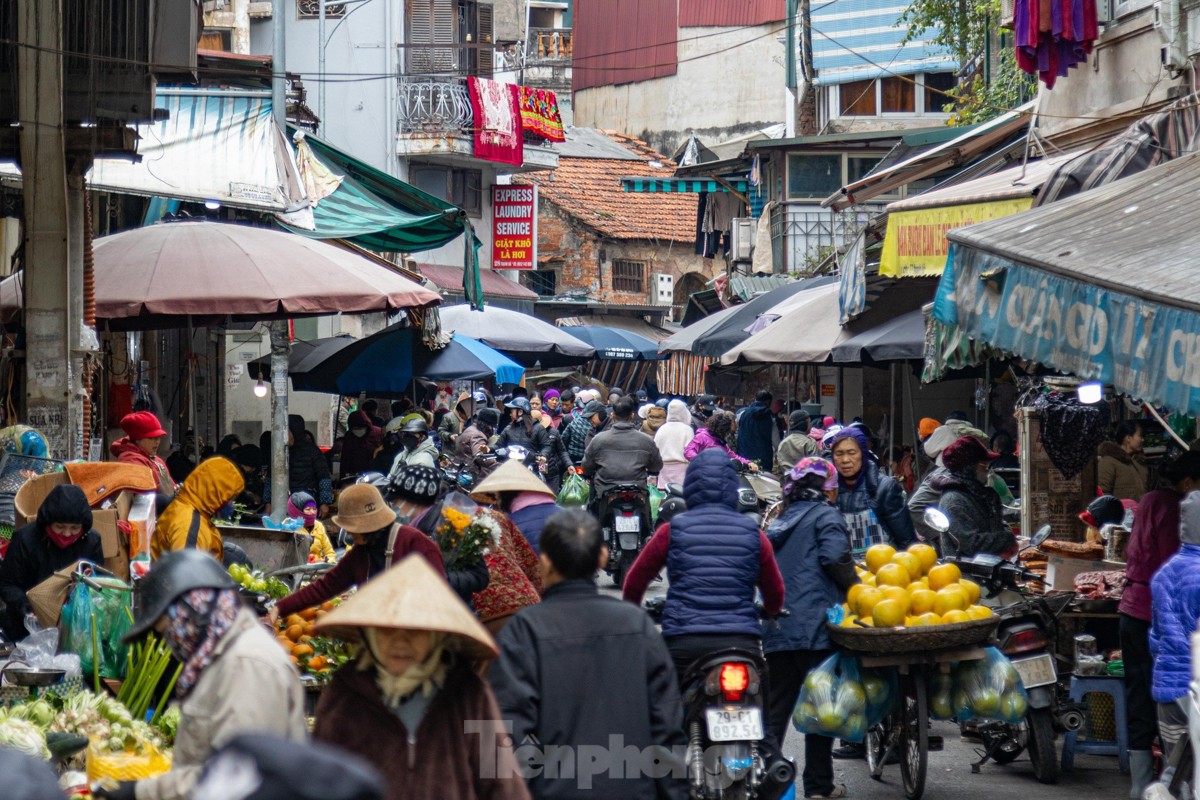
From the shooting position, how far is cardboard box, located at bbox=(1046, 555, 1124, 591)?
32.4ft

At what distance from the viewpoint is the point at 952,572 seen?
8.16 metres

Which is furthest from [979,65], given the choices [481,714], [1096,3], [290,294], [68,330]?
[481,714]

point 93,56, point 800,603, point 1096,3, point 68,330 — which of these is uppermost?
point 1096,3

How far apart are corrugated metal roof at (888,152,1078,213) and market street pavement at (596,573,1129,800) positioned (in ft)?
13.8

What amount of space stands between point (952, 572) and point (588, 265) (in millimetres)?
40382

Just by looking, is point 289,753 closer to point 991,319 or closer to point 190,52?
point 991,319

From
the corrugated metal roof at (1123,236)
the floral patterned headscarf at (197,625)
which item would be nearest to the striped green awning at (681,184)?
the corrugated metal roof at (1123,236)

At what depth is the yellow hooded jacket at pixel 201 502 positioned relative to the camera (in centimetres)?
866

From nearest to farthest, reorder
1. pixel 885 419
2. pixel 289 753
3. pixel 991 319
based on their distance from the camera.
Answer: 1. pixel 289 753
2. pixel 991 319
3. pixel 885 419

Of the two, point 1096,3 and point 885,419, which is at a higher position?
point 1096,3

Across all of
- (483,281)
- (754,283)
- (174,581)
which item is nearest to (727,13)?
(483,281)

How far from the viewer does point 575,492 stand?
17109 millimetres

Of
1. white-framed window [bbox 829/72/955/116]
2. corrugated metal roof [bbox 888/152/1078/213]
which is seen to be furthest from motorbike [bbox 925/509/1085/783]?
white-framed window [bbox 829/72/955/116]

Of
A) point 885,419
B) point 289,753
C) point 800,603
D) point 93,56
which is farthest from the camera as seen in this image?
point 885,419
